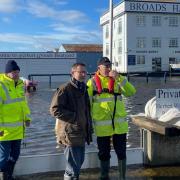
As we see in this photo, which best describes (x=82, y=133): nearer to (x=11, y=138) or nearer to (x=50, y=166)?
(x=11, y=138)

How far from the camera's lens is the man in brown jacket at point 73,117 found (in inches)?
223

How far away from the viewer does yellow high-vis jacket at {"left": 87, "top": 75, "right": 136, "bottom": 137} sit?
638 cm

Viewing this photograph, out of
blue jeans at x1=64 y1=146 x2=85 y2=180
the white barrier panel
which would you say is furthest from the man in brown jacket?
the white barrier panel

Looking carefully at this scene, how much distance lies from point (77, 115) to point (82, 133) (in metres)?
0.25

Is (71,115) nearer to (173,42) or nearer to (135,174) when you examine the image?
(135,174)

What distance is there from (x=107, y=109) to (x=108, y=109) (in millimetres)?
15

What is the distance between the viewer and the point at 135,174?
7152mm

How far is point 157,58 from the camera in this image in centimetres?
6469

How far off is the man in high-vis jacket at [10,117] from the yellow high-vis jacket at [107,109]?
3.41ft

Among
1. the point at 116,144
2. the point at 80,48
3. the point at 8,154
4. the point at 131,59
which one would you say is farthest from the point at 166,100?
the point at 80,48

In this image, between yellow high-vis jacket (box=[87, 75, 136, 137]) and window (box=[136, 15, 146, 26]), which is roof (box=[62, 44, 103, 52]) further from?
yellow high-vis jacket (box=[87, 75, 136, 137])

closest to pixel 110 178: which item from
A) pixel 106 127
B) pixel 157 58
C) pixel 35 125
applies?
pixel 106 127

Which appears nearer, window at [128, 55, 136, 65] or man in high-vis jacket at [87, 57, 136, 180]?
man in high-vis jacket at [87, 57, 136, 180]

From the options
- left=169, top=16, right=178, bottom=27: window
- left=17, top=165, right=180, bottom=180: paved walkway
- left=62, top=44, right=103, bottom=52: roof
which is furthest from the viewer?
left=62, top=44, right=103, bottom=52: roof
